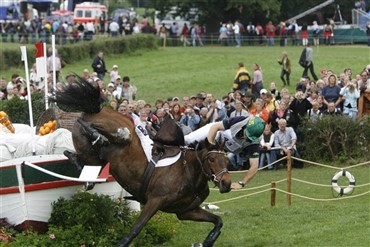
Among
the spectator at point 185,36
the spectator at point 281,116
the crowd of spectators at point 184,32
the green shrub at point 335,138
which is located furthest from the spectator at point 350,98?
the spectator at point 185,36

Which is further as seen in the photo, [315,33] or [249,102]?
[315,33]

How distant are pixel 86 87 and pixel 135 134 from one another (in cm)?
95

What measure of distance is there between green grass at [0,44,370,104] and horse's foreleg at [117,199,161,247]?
2221 centimetres

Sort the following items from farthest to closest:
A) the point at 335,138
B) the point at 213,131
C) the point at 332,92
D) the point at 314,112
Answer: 1. the point at 332,92
2. the point at 314,112
3. the point at 335,138
4. the point at 213,131

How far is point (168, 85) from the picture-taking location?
127ft

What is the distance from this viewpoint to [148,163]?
11953 millimetres

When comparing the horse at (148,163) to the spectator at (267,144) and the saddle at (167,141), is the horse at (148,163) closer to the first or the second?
the saddle at (167,141)

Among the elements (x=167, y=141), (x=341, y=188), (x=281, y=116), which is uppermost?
(x=167, y=141)

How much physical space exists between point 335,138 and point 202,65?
892 inches

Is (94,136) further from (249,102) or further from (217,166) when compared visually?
(249,102)

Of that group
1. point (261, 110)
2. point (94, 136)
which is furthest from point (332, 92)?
point (94, 136)

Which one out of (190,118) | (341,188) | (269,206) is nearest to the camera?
(269,206)

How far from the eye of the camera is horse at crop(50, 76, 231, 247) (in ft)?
38.6

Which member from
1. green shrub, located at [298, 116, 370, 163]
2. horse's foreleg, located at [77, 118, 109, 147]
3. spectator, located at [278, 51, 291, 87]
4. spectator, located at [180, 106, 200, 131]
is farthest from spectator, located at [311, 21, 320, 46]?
horse's foreleg, located at [77, 118, 109, 147]
